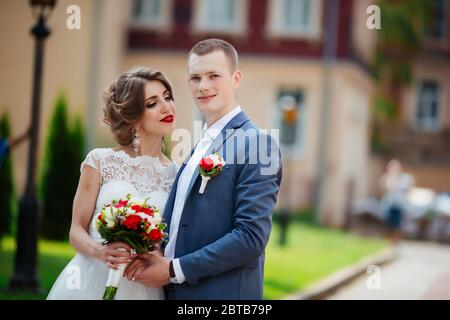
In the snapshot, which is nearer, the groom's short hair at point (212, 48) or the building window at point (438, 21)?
the groom's short hair at point (212, 48)

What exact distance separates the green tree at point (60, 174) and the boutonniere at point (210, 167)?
10.6m

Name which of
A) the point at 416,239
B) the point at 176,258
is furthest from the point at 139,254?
the point at 416,239

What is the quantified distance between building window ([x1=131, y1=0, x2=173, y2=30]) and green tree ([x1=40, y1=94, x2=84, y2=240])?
448 inches

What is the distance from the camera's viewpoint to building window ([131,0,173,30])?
25.3m

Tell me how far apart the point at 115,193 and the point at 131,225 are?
0.40m

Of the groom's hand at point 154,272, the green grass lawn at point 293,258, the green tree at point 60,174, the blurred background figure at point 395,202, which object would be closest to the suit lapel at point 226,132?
the groom's hand at point 154,272

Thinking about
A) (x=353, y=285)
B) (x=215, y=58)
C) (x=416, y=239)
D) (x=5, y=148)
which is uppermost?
(x=215, y=58)

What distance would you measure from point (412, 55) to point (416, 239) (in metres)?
12.5

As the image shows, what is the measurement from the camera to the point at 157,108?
4.00m

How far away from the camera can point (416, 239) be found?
22.6 m

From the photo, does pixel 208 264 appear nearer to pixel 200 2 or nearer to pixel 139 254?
pixel 139 254

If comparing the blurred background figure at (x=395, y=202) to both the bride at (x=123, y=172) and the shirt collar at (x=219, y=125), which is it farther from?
the shirt collar at (x=219, y=125)

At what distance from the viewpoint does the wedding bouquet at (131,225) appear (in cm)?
366

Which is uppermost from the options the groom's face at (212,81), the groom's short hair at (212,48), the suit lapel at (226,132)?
the groom's short hair at (212,48)
